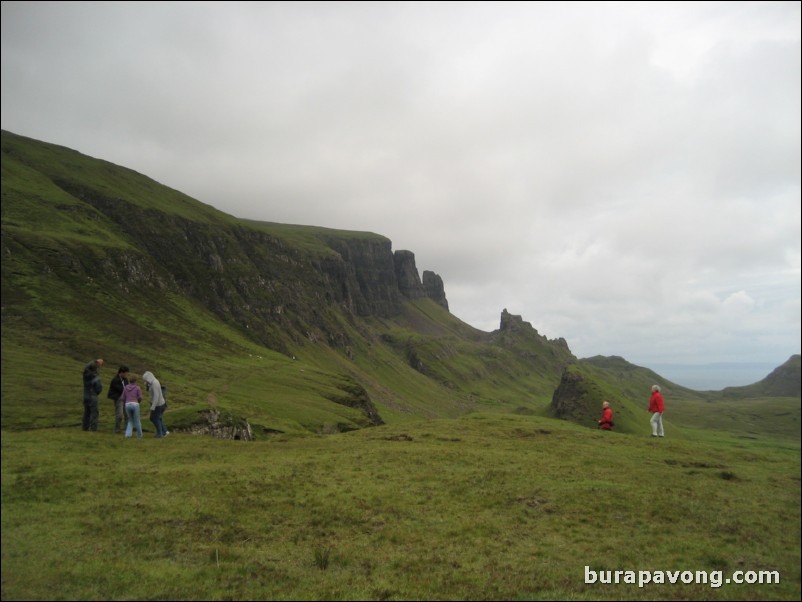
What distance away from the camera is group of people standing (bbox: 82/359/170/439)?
98.2 feet

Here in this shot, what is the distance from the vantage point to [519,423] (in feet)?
186

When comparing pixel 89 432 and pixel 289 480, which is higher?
pixel 89 432

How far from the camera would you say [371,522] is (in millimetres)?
21281

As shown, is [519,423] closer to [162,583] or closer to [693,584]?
[693,584]

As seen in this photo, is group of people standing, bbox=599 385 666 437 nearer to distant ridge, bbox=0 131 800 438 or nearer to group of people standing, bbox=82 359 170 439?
distant ridge, bbox=0 131 800 438

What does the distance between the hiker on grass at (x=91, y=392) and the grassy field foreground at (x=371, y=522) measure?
1066mm

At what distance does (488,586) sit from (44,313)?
4012cm

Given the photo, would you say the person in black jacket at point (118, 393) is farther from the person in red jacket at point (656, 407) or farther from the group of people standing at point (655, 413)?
the person in red jacket at point (656, 407)

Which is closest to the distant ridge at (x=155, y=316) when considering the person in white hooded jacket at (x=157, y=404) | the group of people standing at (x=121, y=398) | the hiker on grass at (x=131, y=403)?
the group of people standing at (x=121, y=398)

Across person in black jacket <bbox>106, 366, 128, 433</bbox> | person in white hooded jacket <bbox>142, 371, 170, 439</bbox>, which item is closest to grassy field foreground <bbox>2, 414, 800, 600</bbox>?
person in white hooded jacket <bbox>142, 371, 170, 439</bbox>

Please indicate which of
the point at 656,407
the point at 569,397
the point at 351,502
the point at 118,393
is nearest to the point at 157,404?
the point at 118,393

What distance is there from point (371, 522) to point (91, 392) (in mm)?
21989

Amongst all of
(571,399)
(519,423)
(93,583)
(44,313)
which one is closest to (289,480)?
(93,583)

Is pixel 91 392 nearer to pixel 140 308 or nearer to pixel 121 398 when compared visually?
pixel 121 398
